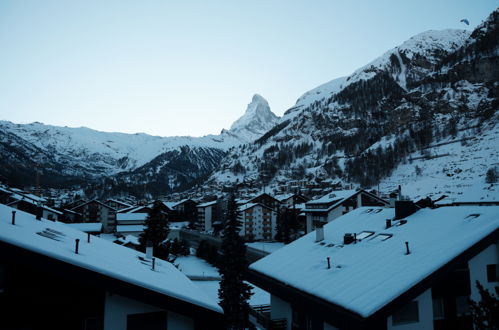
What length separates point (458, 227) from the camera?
14453 mm

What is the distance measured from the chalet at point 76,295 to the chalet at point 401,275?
556 cm

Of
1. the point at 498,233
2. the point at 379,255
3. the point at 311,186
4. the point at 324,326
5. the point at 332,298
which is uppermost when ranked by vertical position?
the point at 311,186

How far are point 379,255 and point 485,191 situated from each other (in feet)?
200

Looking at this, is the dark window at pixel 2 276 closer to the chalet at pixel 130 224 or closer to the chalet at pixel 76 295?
the chalet at pixel 76 295

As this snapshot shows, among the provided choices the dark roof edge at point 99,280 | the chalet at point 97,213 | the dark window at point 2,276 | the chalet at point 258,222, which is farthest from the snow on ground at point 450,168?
the dark window at point 2,276

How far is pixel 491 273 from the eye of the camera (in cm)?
1396

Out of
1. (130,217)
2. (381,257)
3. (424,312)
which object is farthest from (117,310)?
(130,217)

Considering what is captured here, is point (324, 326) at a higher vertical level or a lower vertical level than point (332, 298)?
lower

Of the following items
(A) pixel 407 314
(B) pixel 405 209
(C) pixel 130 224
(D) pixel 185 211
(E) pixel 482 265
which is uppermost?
(D) pixel 185 211

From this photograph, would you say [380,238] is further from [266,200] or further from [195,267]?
[266,200]

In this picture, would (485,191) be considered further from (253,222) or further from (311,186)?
(311,186)

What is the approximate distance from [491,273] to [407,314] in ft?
15.1

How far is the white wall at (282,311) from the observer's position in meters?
17.6

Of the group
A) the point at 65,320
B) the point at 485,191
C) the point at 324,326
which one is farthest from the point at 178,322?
the point at 485,191
